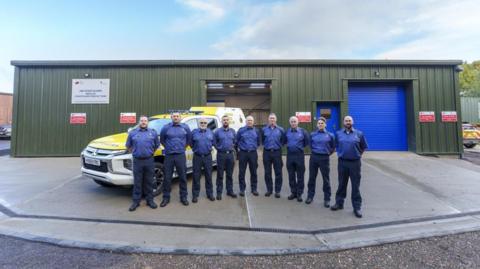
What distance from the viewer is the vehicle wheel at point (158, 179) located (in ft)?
15.3

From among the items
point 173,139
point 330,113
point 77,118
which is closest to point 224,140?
point 173,139

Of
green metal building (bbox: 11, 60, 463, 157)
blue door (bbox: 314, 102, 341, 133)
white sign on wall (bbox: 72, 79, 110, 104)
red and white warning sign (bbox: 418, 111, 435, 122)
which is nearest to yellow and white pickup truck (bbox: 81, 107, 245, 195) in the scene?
green metal building (bbox: 11, 60, 463, 157)

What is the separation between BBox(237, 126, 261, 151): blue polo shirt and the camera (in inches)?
184

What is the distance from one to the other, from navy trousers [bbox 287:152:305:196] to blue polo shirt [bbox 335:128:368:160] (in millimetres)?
754

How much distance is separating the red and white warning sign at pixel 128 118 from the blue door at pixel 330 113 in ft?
27.9

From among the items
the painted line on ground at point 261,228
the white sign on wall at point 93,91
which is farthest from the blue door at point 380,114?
the white sign on wall at point 93,91

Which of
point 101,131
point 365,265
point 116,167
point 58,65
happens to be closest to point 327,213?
point 365,265

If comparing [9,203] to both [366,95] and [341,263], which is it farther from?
[366,95]

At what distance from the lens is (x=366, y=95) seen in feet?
34.1

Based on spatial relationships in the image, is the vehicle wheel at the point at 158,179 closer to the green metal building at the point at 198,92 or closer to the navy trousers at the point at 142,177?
the navy trousers at the point at 142,177

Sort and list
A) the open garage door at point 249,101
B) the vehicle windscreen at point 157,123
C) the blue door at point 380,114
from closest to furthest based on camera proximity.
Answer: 1. the vehicle windscreen at point 157,123
2. the blue door at point 380,114
3. the open garage door at point 249,101

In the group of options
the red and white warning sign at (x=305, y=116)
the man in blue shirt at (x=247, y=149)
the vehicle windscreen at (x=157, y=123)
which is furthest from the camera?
the red and white warning sign at (x=305, y=116)

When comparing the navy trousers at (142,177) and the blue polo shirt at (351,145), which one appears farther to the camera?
the navy trousers at (142,177)

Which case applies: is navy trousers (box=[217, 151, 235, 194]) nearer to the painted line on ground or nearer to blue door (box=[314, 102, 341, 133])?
the painted line on ground
